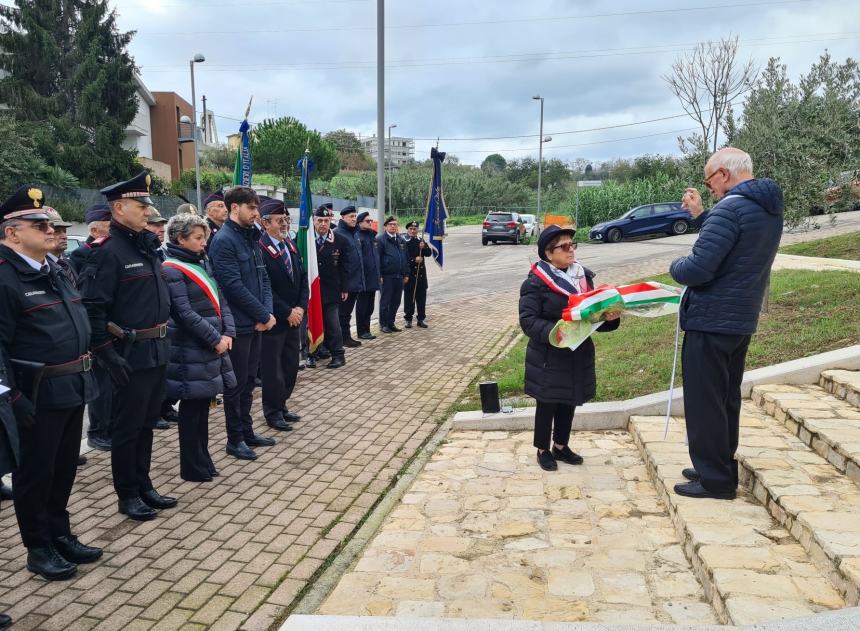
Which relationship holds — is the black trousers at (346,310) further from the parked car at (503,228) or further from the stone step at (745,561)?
the parked car at (503,228)

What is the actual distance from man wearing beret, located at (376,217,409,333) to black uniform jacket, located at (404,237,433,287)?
0.35 meters

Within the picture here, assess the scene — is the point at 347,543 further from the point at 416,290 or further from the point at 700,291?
the point at 416,290

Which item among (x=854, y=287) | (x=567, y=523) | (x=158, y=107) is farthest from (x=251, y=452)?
(x=158, y=107)

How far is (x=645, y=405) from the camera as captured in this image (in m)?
5.96

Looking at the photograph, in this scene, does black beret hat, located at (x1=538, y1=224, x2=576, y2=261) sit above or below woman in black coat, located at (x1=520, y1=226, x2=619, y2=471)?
above

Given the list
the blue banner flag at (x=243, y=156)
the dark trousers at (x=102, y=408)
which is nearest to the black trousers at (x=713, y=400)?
the dark trousers at (x=102, y=408)

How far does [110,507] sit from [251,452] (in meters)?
1.20

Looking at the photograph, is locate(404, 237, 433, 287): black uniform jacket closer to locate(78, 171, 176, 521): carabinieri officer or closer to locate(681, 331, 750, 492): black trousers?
locate(78, 171, 176, 521): carabinieri officer

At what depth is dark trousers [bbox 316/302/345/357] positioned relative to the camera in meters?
8.89

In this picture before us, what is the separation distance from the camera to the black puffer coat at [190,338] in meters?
4.78

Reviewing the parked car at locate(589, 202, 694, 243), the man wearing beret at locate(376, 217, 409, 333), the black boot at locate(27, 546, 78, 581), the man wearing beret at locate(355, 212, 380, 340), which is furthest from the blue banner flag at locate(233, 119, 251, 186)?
the parked car at locate(589, 202, 694, 243)

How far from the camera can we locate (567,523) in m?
4.24

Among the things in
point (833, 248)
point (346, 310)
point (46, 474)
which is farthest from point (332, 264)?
point (833, 248)

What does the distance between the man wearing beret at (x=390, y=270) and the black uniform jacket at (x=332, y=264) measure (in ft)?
5.91
